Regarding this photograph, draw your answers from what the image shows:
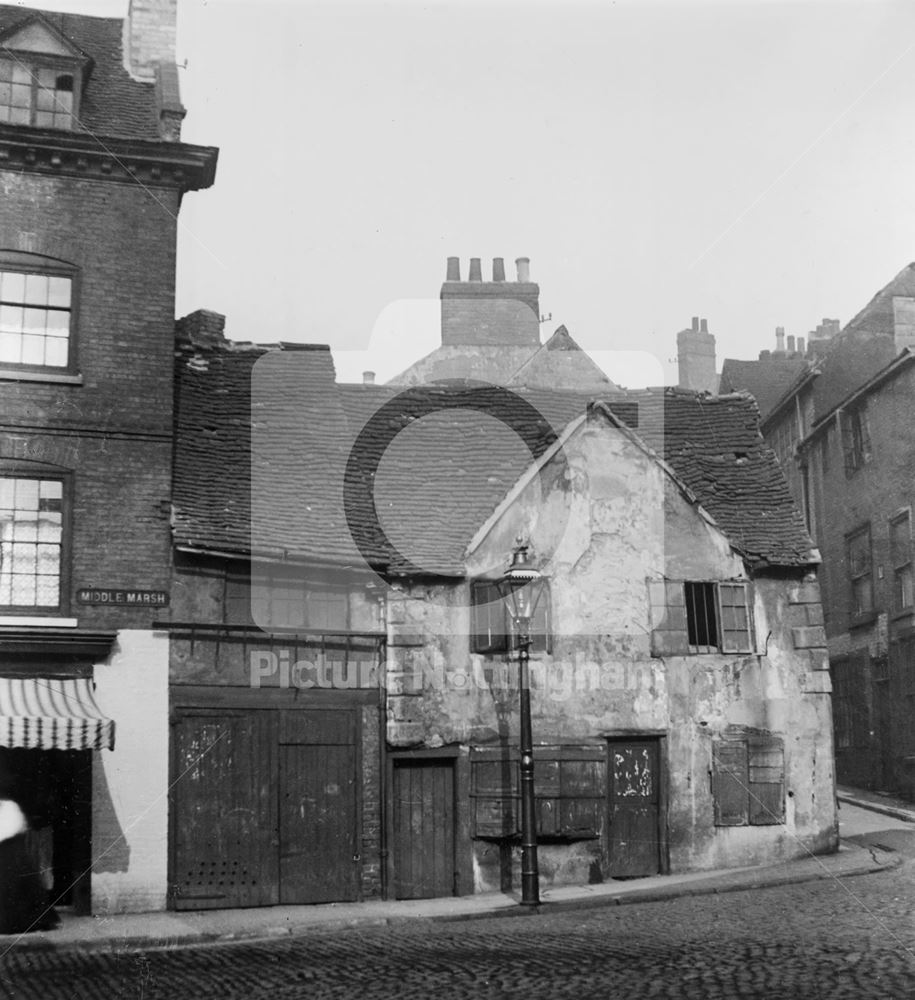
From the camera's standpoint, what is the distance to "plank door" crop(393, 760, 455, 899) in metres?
19.9

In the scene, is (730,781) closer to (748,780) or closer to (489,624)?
(748,780)

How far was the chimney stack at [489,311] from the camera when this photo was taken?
3616 centimetres

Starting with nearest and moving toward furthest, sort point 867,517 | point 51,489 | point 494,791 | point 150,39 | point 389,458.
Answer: point 51,489, point 494,791, point 150,39, point 389,458, point 867,517

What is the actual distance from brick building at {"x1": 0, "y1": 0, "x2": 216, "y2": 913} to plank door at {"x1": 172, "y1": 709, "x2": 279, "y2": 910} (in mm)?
314

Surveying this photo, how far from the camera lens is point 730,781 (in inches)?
838

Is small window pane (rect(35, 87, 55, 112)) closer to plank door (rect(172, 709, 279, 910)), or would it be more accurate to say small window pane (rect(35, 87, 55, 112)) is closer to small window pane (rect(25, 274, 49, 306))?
small window pane (rect(25, 274, 49, 306))

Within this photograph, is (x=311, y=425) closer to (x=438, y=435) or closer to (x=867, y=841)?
(x=438, y=435)

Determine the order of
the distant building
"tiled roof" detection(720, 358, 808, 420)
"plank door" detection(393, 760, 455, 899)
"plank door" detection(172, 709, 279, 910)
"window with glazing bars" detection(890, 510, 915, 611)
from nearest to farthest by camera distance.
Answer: "plank door" detection(172, 709, 279, 910) < "plank door" detection(393, 760, 455, 899) < "window with glazing bars" detection(890, 510, 915, 611) < the distant building < "tiled roof" detection(720, 358, 808, 420)

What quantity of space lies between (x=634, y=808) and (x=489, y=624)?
139 inches

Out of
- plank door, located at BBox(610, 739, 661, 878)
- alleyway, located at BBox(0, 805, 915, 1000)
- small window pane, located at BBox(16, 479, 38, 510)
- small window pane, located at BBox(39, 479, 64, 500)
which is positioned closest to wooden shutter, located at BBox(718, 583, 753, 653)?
plank door, located at BBox(610, 739, 661, 878)

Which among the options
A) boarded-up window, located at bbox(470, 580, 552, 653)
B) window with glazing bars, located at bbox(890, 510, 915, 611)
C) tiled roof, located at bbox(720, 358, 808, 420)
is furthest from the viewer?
tiled roof, located at bbox(720, 358, 808, 420)

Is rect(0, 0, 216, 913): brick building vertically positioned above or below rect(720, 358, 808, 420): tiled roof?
below

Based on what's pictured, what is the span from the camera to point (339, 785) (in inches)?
774

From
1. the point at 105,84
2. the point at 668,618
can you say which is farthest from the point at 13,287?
the point at 668,618
